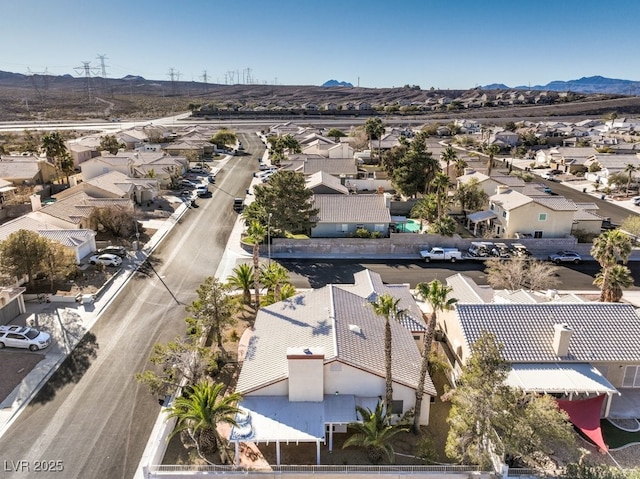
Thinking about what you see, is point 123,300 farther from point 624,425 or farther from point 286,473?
point 624,425

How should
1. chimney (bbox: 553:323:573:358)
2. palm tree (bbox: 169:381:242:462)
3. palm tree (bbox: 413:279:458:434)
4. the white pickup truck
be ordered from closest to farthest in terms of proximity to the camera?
palm tree (bbox: 169:381:242:462), palm tree (bbox: 413:279:458:434), chimney (bbox: 553:323:573:358), the white pickup truck

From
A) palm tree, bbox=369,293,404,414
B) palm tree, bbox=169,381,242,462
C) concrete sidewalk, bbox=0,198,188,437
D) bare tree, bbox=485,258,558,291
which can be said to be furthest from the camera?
bare tree, bbox=485,258,558,291

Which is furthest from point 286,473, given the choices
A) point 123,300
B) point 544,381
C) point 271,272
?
point 123,300

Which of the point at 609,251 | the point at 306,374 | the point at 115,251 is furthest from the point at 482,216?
the point at 115,251

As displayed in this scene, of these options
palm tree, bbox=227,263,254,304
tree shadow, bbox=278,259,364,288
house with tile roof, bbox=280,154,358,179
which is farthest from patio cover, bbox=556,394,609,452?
house with tile roof, bbox=280,154,358,179

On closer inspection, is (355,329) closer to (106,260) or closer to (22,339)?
(22,339)

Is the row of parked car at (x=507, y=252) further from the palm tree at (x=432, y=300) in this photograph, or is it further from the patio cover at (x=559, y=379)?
the palm tree at (x=432, y=300)

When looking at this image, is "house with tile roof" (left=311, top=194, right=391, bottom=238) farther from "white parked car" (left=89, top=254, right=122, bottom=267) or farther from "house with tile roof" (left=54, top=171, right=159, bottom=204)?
"house with tile roof" (left=54, top=171, right=159, bottom=204)
